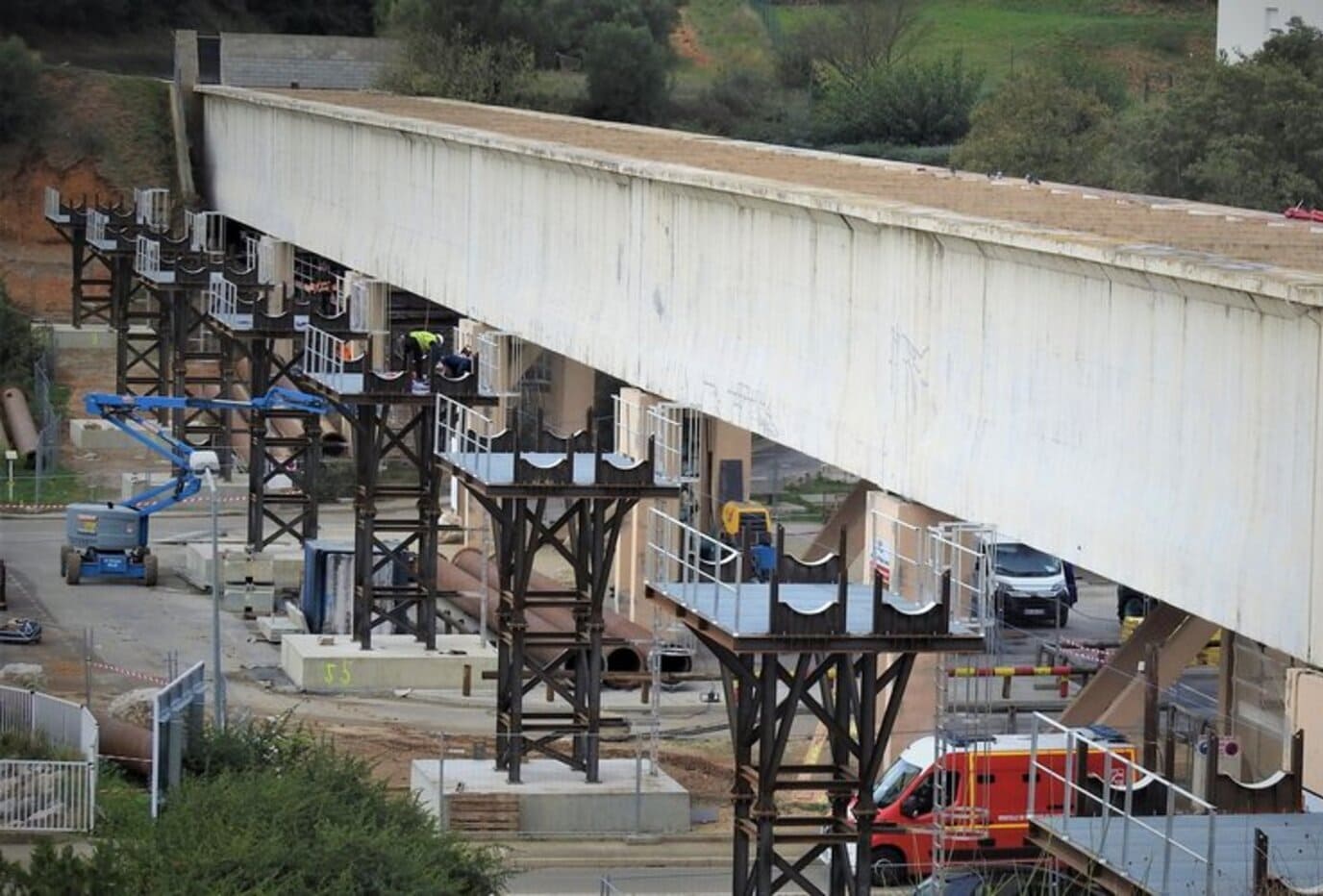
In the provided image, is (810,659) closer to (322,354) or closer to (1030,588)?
(322,354)

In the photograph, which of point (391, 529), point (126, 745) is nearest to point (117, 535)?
point (391, 529)

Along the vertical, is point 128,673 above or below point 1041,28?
below

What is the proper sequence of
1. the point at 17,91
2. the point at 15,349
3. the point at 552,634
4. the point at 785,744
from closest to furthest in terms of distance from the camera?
1. the point at 785,744
2. the point at 552,634
3. the point at 15,349
4. the point at 17,91

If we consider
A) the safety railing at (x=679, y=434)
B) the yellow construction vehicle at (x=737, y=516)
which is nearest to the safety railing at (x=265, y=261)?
the yellow construction vehicle at (x=737, y=516)

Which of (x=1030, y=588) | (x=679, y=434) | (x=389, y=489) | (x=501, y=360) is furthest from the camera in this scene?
(x=501, y=360)

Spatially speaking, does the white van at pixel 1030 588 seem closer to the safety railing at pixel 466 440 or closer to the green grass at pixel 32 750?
the safety railing at pixel 466 440

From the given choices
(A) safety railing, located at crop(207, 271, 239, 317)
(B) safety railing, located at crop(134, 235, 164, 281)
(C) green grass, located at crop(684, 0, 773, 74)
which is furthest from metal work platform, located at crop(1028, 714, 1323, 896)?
(C) green grass, located at crop(684, 0, 773, 74)

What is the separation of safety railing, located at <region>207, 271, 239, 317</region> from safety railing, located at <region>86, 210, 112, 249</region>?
31.5ft

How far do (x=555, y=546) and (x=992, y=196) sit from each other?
1087 centimetres

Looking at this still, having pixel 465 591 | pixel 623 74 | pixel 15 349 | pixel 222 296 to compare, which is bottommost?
pixel 465 591

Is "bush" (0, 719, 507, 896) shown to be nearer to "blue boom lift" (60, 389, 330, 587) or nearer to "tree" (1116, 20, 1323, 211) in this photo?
"blue boom lift" (60, 389, 330, 587)

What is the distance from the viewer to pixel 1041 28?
4104 inches

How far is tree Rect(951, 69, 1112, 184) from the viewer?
6625 cm

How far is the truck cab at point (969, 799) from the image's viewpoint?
88.5 ft
